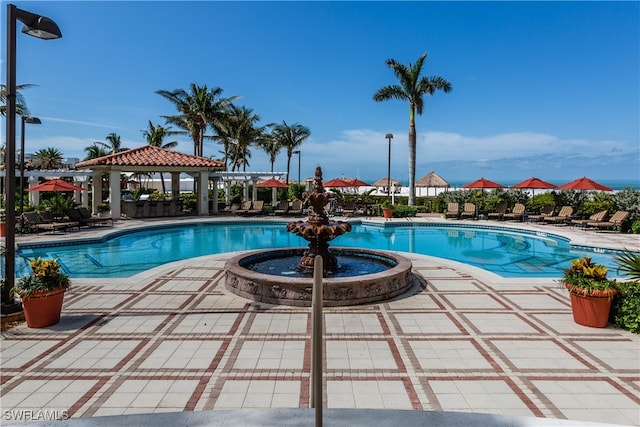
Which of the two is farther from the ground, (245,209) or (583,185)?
(583,185)

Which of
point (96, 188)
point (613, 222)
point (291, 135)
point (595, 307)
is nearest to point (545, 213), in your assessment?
point (613, 222)

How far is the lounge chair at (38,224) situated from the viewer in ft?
55.5

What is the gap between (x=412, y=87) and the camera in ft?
87.8

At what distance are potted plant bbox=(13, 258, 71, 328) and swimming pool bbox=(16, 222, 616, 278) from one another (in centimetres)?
472

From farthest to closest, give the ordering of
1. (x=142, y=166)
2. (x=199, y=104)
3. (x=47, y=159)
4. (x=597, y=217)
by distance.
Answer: (x=47, y=159) → (x=199, y=104) → (x=142, y=166) → (x=597, y=217)

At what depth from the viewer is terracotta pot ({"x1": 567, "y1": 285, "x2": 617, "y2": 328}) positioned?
626 centimetres

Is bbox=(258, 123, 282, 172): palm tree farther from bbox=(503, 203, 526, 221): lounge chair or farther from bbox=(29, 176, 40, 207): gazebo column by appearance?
bbox=(503, 203, 526, 221): lounge chair

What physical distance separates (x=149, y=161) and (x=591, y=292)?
76.6ft

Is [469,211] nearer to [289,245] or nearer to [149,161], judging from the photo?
[289,245]

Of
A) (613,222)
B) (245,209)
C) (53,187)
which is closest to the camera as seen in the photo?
(613,222)

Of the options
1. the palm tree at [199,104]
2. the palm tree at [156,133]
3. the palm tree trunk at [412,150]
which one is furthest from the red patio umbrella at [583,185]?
the palm tree at [156,133]

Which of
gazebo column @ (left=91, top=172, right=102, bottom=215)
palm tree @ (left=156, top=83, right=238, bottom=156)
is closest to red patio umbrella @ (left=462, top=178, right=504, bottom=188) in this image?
palm tree @ (left=156, top=83, right=238, bottom=156)

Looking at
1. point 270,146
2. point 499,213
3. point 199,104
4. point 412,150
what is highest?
point 199,104

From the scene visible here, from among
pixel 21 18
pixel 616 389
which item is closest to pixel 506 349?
pixel 616 389
